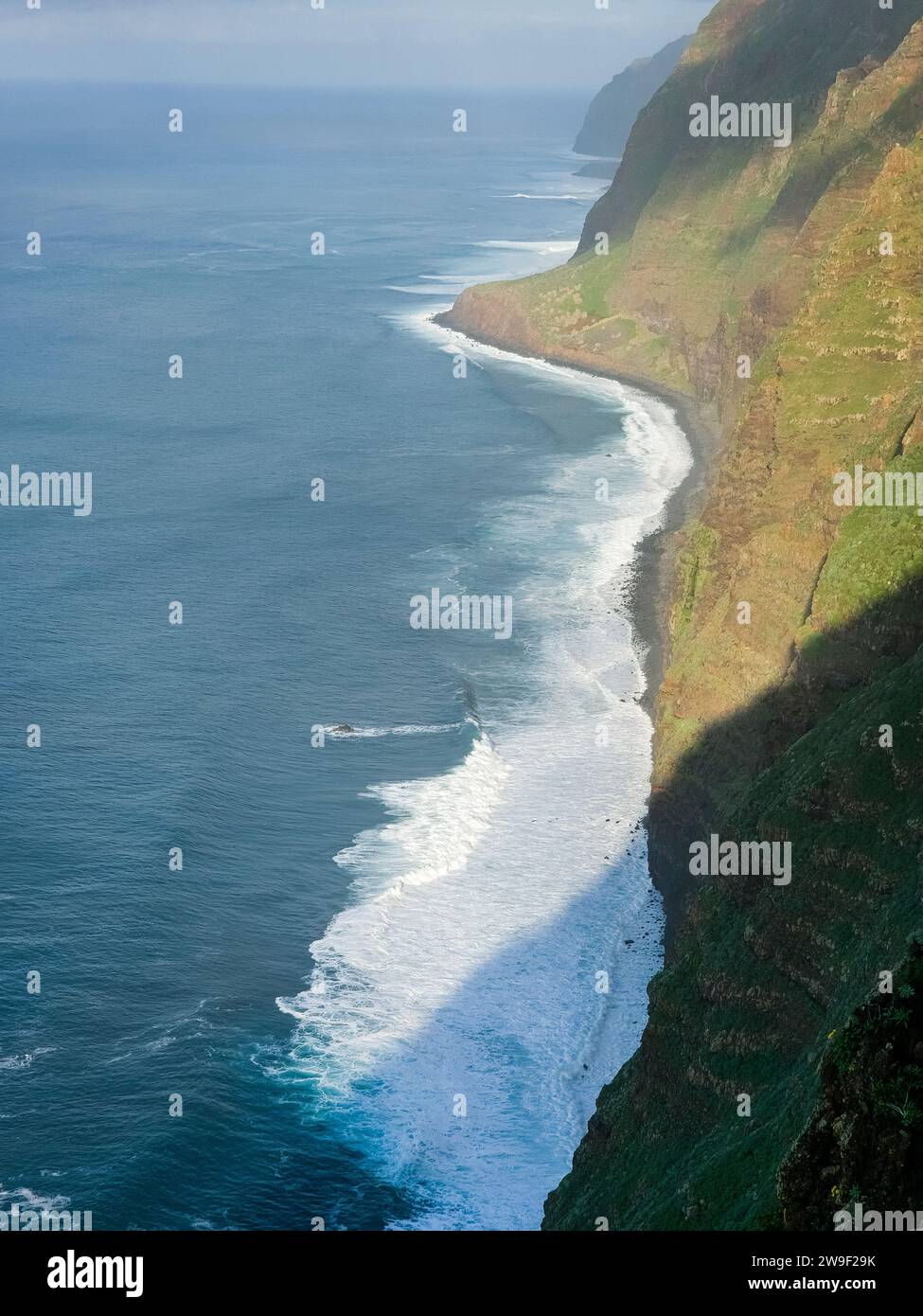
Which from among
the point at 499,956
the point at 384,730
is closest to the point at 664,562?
the point at 384,730

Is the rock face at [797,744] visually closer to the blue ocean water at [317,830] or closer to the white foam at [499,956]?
the white foam at [499,956]

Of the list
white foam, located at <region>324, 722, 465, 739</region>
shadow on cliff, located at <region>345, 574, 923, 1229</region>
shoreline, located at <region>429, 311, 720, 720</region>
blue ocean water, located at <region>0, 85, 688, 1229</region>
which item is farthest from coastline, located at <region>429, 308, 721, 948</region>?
white foam, located at <region>324, 722, 465, 739</region>

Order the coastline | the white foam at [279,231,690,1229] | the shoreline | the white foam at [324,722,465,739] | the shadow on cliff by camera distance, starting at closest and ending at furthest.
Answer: the shadow on cliff, the white foam at [279,231,690,1229], the coastline, the white foam at [324,722,465,739], the shoreline

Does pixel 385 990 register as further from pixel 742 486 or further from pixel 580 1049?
pixel 742 486

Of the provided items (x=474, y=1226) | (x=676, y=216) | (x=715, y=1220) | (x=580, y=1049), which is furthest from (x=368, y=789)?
(x=676, y=216)

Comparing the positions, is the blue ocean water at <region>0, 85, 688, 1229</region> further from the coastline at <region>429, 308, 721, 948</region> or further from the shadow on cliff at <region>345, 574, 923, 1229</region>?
the coastline at <region>429, 308, 721, 948</region>

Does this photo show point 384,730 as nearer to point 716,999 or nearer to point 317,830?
point 317,830
